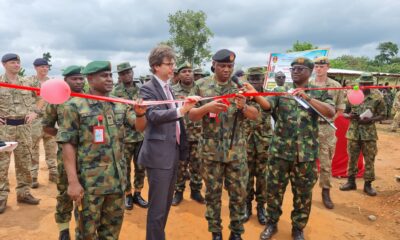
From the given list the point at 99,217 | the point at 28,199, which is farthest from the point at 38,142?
the point at 99,217

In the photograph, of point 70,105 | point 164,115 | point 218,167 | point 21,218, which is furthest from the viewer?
point 21,218

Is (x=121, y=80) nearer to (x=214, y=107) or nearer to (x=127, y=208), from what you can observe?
(x=127, y=208)

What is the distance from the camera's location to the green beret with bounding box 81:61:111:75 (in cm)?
280

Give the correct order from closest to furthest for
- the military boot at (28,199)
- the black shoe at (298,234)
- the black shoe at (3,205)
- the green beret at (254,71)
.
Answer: the black shoe at (298,234), the green beret at (254,71), the black shoe at (3,205), the military boot at (28,199)

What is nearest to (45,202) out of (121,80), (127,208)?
(127,208)

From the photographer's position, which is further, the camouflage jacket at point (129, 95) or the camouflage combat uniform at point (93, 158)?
the camouflage jacket at point (129, 95)

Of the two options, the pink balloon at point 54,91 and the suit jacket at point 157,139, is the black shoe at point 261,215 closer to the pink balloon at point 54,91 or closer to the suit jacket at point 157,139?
the suit jacket at point 157,139

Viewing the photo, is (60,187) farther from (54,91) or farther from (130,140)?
(54,91)

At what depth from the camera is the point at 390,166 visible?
345 inches

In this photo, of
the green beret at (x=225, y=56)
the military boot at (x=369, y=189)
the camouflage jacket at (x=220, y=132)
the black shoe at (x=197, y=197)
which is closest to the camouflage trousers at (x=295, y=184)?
the camouflage jacket at (x=220, y=132)

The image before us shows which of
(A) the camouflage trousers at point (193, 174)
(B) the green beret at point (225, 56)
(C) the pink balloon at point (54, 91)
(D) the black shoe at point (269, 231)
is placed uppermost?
(B) the green beret at point (225, 56)

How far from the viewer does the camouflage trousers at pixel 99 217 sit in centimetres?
279

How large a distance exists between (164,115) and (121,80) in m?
2.72

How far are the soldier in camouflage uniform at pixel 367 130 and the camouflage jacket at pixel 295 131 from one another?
2719 mm
